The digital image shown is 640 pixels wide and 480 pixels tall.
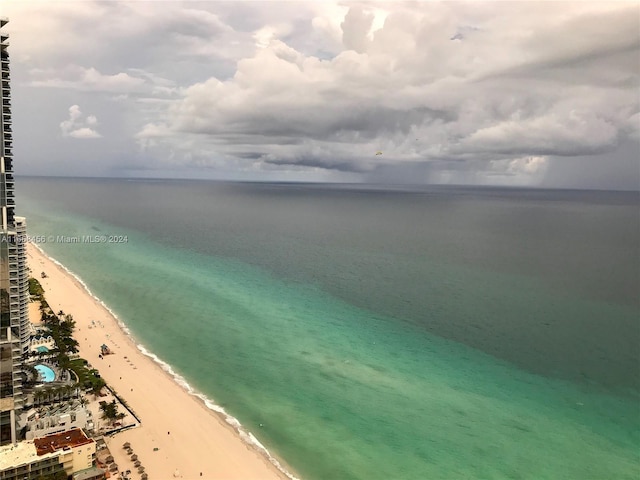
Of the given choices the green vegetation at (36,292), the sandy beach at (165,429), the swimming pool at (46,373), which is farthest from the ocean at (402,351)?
the swimming pool at (46,373)

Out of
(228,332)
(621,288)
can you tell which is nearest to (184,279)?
(228,332)

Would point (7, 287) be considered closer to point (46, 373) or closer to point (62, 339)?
point (46, 373)

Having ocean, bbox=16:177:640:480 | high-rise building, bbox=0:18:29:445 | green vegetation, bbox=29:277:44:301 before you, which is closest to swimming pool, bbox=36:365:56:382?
high-rise building, bbox=0:18:29:445

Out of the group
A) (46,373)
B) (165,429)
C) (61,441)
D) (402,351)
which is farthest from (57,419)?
(402,351)

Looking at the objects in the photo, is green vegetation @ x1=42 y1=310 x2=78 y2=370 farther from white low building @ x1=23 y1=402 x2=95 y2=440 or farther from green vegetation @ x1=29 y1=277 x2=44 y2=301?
green vegetation @ x1=29 y1=277 x2=44 y2=301

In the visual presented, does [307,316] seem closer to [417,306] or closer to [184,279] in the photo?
[417,306]

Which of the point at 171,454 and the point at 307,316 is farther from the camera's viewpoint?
the point at 307,316
